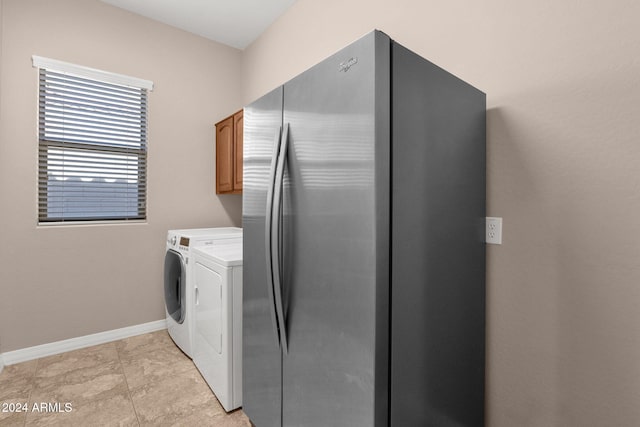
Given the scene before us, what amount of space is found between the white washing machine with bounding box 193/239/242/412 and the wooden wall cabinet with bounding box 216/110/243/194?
1032mm

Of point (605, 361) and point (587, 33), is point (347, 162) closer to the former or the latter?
point (587, 33)

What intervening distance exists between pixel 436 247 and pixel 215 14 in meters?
2.93

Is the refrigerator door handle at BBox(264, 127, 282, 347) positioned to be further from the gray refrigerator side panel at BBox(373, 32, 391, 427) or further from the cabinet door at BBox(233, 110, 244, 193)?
the cabinet door at BBox(233, 110, 244, 193)

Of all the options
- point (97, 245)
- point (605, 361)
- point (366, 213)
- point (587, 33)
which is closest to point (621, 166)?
point (587, 33)

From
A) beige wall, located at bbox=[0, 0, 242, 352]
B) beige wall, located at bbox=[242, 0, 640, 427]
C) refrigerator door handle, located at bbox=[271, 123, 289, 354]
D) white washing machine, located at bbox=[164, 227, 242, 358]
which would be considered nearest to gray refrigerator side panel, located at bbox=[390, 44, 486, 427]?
→ beige wall, located at bbox=[242, 0, 640, 427]

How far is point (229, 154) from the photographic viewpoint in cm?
301

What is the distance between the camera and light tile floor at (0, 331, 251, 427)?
5.77 ft

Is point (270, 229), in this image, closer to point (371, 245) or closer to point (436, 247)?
point (371, 245)

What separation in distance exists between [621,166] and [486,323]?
0.82 metres

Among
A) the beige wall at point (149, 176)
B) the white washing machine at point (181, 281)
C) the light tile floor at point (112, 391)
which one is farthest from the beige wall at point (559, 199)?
the beige wall at point (149, 176)

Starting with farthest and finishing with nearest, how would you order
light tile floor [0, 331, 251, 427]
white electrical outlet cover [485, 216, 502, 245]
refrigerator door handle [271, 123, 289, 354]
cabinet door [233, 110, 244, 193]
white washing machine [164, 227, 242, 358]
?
cabinet door [233, 110, 244, 193], white washing machine [164, 227, 242, 358], light tile floor [0, 331, 251, 427], white electrical outlet cover [485, 216, 502, 245], refrigerator door handle [271, 123, 289, 354]

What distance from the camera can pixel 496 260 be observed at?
4.55ft

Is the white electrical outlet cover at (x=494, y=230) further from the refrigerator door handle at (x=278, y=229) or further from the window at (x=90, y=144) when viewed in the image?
the window at (x=90, y=144)

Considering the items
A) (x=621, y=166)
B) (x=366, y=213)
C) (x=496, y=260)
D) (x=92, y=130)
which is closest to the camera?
(x=366, y=213)
